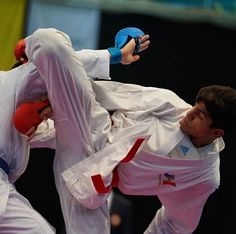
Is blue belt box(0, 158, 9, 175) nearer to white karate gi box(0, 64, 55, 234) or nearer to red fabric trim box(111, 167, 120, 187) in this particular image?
white karate gi box(0, 64, 55, 234)

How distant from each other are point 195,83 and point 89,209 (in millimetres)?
1323

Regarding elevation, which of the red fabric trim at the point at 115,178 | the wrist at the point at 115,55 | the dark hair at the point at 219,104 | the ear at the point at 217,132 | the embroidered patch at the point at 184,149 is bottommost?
the red fabric trim at the point at 115,178

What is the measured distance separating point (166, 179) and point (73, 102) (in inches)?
17.8

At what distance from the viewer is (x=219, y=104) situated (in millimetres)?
1861

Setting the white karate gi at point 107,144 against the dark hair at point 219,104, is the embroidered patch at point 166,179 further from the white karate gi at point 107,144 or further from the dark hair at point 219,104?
the dark hair at point 219,104

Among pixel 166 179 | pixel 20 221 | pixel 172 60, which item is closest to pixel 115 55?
pixel 166 179

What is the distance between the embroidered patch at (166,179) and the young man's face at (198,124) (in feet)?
0.53

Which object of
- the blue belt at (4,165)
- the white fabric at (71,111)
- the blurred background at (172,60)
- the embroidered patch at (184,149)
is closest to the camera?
the white fabric at (71,111)

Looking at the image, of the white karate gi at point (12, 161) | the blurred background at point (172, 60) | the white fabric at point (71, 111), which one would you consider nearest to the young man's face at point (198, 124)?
the white fabric at point (71, 111)

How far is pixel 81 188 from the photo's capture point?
190cm

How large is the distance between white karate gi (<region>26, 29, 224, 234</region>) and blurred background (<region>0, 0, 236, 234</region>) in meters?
1.05

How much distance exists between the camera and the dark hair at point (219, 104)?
186 centimetres

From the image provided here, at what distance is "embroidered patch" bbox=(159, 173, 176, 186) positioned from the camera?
6.53 ft

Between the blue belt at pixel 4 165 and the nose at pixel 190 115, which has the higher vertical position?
the nose at pixel 190 115
